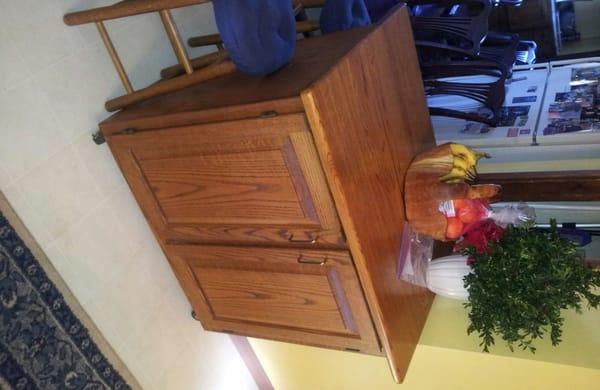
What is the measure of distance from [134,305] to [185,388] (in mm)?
322

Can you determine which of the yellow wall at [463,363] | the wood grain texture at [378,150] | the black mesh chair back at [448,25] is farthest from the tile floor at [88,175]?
the black mesh chair back at [448,25]

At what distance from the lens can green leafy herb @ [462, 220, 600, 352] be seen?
0.89 meters

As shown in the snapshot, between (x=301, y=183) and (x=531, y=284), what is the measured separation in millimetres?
478

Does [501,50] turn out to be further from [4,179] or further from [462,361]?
[4,179]

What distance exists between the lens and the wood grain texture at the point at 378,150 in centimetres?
80

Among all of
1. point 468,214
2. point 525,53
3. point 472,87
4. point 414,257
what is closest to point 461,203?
point 468,214

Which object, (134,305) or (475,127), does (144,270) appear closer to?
(134,305)

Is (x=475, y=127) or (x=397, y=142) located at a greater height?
(x=397, y=142)

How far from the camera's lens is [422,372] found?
3.77 feet

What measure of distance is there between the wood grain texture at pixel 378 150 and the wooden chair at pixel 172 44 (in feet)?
0.96

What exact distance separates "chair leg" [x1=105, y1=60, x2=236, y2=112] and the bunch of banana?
0.47m

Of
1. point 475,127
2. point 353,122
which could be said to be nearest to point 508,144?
point 475,127

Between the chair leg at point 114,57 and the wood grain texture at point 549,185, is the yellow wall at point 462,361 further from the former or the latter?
the chair leg at point 114,57

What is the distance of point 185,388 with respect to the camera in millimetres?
1343
